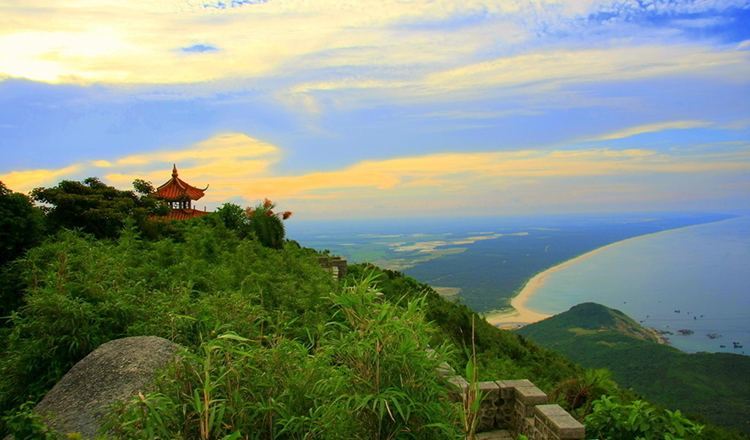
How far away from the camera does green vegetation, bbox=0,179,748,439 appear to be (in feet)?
7.45

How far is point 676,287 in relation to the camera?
60.8 meters

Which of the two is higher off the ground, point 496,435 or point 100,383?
point 100,383

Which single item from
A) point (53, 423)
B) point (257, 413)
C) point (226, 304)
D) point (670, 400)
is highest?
point (226, 304)

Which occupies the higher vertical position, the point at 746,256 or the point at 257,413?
the point at 257,413

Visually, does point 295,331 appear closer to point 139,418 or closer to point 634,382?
point 139,418

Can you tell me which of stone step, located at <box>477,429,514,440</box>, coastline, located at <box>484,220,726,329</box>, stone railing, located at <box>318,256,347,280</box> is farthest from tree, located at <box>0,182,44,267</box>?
coastline, located at <box>484,220,726,329</box>

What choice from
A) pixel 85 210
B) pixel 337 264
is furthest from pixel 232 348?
pixel 337 264

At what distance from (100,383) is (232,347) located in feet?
4.95

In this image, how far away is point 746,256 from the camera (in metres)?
71.8

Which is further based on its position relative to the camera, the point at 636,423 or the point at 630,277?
the point at 630,277

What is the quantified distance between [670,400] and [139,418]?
2191cm

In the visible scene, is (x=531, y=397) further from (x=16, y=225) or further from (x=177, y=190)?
(x=177, y=190)

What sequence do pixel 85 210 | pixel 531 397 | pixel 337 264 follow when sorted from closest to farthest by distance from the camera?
pixel 531 397, pixel 85 210, pixel 337 264

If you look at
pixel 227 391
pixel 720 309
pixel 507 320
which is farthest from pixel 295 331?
pixel 720 309
